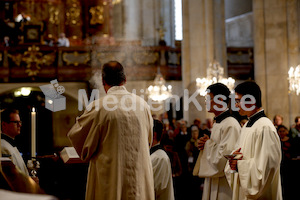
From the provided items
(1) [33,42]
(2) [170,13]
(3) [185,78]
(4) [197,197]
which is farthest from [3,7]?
(4) [197,197]

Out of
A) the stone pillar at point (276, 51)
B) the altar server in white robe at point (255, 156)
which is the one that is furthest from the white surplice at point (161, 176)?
the stone pillar at point (276, 51)

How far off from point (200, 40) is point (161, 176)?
495 inches

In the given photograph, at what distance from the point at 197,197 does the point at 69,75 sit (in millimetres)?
10019

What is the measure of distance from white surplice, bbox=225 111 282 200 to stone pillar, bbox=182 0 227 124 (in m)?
12.2

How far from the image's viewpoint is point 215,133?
17.7 feet

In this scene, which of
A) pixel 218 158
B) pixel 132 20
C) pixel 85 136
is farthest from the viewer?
pixel 132 20

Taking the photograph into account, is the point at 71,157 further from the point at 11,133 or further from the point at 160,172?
the point at 160,172

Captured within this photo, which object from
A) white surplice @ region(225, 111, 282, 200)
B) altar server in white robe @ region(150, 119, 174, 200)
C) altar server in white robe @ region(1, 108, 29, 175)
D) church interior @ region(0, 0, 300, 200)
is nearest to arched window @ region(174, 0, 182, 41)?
church interior @ region(0, 0, 300, 200)

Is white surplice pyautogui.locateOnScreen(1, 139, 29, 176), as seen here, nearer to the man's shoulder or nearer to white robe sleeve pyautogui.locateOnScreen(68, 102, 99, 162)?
white robe sleeve pyautogui.locateOnScreen(68, 102, 99, 162)

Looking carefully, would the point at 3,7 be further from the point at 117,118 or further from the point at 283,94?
the point at 117,118

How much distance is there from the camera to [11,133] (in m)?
4.45

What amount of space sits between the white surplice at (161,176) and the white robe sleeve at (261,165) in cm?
83

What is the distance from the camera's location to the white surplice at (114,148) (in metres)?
3.93

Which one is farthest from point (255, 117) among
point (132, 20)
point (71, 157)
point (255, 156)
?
point (132, 20)
